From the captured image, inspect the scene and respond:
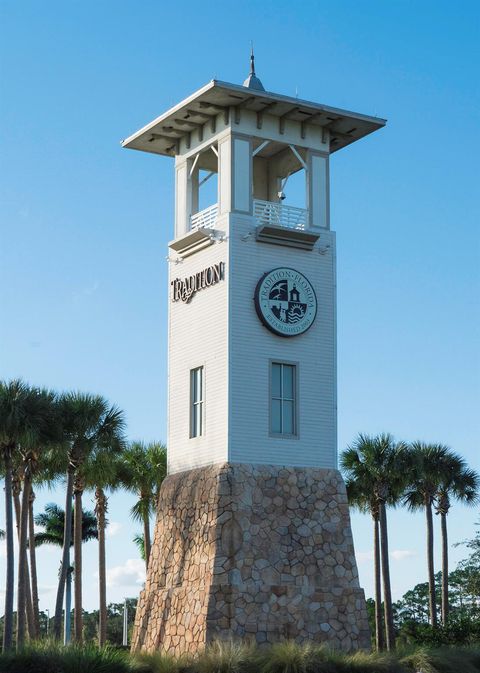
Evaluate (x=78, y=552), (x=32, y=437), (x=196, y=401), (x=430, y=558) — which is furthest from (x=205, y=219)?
(x=430, y=558)

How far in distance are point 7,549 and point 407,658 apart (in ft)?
45.1

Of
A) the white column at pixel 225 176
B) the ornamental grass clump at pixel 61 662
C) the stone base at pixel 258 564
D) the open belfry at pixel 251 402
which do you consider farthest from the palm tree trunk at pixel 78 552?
the white column at pixel 225 176

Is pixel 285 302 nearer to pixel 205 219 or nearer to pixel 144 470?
pixel 205 219

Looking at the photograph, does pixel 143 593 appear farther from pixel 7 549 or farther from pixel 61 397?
pixel 61 397

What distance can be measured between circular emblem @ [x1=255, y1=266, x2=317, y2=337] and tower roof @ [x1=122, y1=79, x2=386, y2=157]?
484cm

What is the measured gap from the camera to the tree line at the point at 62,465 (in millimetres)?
45281

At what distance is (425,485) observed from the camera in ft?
205

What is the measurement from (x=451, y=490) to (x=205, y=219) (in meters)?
25.7

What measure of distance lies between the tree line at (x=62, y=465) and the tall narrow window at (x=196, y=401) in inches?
239

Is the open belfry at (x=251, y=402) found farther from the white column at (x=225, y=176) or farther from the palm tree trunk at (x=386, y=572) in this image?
the palm tree trunk at (x=386, y=572)

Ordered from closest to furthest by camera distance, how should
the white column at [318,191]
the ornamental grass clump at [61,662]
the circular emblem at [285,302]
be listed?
the ornamental grass clump at [61,662], the circular emblem at [285,302], the white column at [318,191]

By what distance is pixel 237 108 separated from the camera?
41906 millimetres

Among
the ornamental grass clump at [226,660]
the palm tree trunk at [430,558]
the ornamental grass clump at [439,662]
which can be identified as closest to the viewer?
the ornamental grass clump at [226,660]

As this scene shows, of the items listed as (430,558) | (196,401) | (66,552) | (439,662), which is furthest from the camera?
(430,558)
